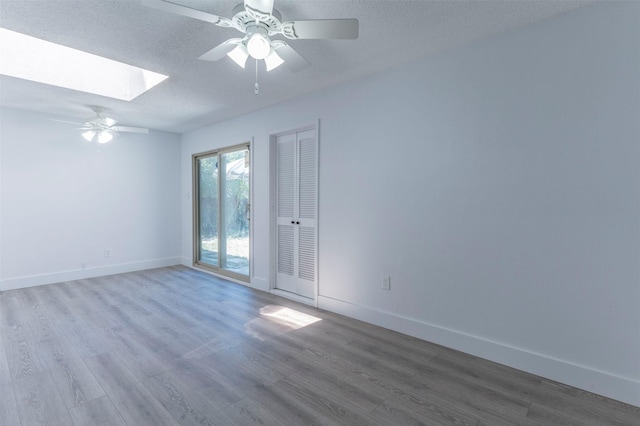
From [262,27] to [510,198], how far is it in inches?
81.9

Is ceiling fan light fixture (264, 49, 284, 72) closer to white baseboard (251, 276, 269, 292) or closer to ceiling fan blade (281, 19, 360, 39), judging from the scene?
ceiling fan blade (281, 19, 360, 39)

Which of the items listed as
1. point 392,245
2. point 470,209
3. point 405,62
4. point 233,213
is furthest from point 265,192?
point 470,209

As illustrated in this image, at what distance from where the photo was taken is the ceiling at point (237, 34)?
2016 millimetres

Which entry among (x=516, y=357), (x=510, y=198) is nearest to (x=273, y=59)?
(x=510, y=198)

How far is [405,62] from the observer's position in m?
2.82

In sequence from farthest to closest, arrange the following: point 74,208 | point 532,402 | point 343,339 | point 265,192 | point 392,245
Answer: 1. point 74,208
2. point 265,192
3. point 392,245
4. point 343,339
5. point 532,402

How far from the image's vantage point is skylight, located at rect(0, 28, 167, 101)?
10.1 ft

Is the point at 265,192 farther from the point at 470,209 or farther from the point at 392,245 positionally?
the point at 470,209

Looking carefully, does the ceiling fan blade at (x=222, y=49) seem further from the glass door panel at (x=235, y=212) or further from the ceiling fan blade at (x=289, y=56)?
the glass door panel at (x=235, y=212)

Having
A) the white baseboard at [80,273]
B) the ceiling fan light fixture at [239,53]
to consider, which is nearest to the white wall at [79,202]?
the white baseboard at [80,273]

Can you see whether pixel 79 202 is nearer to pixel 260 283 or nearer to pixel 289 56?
pixel 260 283

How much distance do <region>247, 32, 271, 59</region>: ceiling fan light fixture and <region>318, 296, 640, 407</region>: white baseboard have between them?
2481mm

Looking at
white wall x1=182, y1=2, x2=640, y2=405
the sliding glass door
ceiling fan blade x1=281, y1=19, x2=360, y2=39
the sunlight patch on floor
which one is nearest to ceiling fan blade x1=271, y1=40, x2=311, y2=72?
ceiling fan blade x1=281, y1=19, x2=360, y2=39

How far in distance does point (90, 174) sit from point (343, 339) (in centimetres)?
477
